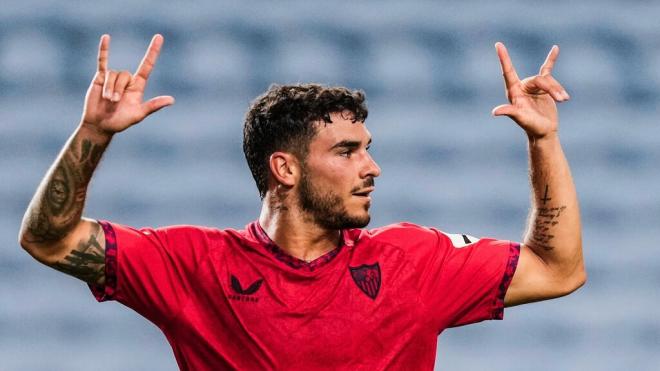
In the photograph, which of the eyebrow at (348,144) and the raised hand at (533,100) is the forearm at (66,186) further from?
the raised hand at (533,100)

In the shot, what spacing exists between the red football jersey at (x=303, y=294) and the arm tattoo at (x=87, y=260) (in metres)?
0.03

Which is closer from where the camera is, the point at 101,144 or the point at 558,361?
the point at 101,144

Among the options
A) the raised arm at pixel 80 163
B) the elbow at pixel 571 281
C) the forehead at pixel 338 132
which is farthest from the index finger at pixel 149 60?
the elbow at pixel 571 281

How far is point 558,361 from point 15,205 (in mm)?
2697

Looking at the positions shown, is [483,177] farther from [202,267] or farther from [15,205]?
[202,267]

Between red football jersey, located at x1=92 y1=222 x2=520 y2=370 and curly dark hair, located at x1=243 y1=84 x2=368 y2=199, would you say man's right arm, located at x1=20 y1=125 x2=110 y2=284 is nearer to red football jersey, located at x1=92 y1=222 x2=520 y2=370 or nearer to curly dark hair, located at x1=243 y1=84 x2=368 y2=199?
red football jersey, located at x1=92 y1=222 x2=520 y2=370

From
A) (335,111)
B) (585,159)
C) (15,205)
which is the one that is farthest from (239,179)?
(335,111)

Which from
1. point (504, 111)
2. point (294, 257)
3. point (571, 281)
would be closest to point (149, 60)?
point (294, 257)

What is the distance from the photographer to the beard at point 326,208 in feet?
10.7

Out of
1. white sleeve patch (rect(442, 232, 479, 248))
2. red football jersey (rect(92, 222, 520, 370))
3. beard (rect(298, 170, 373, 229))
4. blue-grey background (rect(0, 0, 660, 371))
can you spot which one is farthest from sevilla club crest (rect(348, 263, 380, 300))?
blue-grey background (rect(0, 0, 660, 371))

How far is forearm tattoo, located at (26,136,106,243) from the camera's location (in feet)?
10.0

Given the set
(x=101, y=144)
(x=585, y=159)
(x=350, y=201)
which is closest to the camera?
(x=101, y=144)

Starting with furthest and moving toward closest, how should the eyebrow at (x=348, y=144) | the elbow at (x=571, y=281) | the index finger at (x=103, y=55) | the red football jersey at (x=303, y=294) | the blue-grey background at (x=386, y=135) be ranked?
the blue-grey background at (x=386, y=135)
the eyebrow at (x=348, y=144)
the elbow at (x=571, y=281)
the red football jersey at (x=303, y=294)
the index finger at (x=103, y=55)

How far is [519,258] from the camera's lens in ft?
10.8
